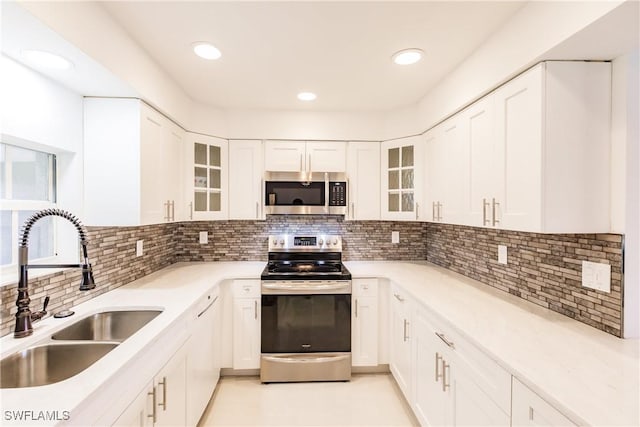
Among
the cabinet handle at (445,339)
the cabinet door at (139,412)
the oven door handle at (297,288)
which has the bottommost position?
the cabinet door at (139,412)

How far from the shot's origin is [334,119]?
2852mm

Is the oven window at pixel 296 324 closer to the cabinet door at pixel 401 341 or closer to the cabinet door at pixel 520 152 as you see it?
the cabinet door at pixel 401 341

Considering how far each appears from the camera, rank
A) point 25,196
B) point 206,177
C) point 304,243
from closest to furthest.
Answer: point 25,196
point 206,177
point 304,243

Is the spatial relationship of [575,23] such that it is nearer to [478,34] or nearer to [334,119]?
[478,34]

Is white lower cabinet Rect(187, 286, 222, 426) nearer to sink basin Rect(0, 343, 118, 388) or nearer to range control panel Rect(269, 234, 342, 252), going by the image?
sink basin Rect(0, 343, 118, 388)

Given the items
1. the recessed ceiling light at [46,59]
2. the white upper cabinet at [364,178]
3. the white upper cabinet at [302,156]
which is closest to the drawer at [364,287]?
the white upper cabinet at [364,178]

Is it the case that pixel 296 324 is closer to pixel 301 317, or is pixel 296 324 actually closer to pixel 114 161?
pixel 301 317

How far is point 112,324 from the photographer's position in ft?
5.32

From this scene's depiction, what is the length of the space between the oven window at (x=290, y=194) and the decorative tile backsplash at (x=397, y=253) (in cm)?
33

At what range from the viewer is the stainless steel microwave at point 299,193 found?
279 centimetres

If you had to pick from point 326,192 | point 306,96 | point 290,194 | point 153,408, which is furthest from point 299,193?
point 153,408

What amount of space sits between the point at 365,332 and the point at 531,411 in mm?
1639

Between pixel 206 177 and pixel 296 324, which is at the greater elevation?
pixel 206 177

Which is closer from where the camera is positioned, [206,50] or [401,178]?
[206,50]
